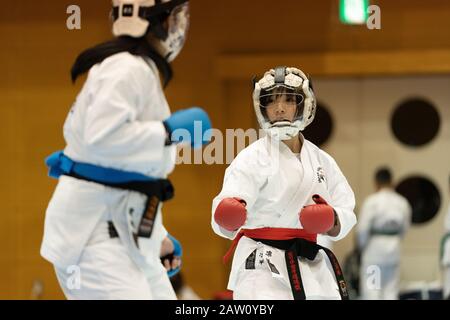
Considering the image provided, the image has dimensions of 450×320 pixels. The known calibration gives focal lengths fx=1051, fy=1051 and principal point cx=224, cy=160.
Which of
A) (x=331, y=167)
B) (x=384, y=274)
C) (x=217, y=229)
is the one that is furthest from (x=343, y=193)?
(x=384, y=274)

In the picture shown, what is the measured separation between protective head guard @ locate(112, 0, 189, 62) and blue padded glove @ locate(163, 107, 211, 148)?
36 centimetres

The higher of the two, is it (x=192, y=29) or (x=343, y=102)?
(x=192, y=29)

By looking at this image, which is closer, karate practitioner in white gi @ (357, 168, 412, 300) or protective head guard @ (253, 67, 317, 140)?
protective head guard @ (253, 67, 317, 140)

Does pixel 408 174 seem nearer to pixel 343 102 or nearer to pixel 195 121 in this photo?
pixel 343 102

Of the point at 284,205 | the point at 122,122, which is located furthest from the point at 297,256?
the point at 122,122

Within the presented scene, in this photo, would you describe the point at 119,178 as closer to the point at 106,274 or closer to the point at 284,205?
the point at 106,274

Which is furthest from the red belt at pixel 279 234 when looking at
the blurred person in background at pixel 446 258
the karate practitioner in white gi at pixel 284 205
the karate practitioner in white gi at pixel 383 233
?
the karate practitioner in white gi at pixel 383 233

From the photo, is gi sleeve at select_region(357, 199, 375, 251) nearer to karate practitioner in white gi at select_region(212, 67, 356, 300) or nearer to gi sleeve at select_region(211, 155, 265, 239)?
karate practitioner in white gi at select_region(212, 67, 356, 300)

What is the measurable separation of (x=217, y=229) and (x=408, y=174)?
5363mm

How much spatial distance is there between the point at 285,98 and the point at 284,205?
1.85 ft

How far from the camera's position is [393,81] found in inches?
408

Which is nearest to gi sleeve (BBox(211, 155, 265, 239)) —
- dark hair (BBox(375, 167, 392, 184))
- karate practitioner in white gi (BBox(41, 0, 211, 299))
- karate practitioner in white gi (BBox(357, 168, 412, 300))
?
karate practitioner in white gi (BBox(41, 0, 211, 299))

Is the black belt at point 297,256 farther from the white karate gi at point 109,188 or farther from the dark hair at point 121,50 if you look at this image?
the dark hair at point 121,50

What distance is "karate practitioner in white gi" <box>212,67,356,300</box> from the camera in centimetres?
513
